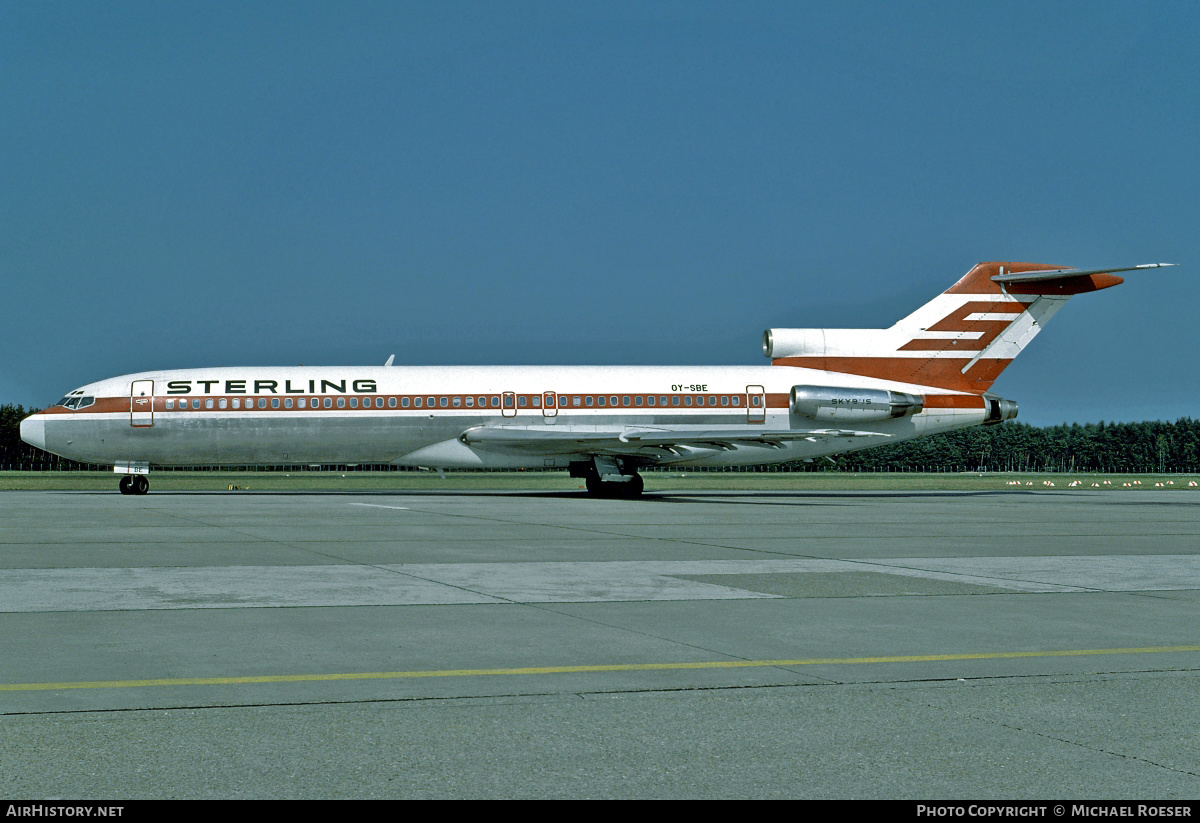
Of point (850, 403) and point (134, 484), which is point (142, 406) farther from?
point (850, 403)

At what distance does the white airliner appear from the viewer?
34219mm

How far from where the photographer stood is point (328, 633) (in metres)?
8.68

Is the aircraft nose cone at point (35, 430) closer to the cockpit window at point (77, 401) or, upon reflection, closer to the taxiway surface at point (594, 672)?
the cockpit window at point (77, 401)

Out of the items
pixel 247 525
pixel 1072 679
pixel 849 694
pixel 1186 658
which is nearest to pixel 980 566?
pixel 1186 658

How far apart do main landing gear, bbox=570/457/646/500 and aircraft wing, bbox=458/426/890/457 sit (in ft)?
1.38

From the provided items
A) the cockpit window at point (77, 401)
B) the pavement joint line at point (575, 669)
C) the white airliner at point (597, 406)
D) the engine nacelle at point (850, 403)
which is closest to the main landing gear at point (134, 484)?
the white airliner at point (597, 406)

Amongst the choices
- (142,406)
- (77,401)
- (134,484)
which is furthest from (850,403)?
(77,401)

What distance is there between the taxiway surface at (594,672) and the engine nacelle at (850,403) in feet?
64.3

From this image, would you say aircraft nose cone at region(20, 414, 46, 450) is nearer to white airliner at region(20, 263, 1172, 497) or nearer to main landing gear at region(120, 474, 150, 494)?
white airliner at region(20, 263, 1172, 497)

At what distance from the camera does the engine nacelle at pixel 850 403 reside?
1398 inches

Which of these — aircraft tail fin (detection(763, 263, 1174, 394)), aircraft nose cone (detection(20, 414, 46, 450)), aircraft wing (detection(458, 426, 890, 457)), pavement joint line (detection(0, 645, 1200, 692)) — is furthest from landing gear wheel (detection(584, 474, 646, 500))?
pavement joint line (detection(0, 645, 1200, 692))

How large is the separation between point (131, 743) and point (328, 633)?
3.27 meters

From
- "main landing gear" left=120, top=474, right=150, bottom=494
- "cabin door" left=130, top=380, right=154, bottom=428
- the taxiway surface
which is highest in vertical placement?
"cabin door" left=130, top=380, right=154, bottom=428

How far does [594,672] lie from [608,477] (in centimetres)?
2784
